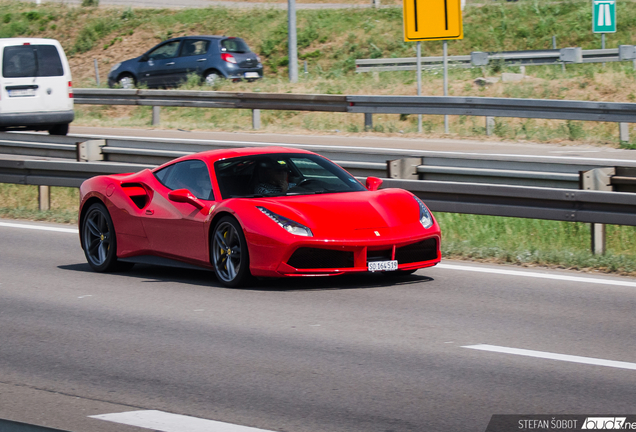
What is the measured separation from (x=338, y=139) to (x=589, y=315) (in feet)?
46.5

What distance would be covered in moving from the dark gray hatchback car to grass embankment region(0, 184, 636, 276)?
42.4ft

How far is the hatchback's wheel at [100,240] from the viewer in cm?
989

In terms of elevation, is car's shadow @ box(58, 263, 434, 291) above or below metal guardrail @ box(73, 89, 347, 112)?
below

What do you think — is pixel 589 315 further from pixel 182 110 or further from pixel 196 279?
pixel 182 110

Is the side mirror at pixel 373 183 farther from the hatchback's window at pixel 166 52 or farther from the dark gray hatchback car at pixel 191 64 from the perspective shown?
the hatchback's window at pixel 166 52

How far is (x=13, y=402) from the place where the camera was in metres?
5.57

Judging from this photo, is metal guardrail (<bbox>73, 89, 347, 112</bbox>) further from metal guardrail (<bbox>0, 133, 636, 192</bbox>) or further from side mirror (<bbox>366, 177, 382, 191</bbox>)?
side mirror (<bbox>366, 177, 382, 191</bbox>)

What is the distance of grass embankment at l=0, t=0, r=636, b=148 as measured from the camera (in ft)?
78.8

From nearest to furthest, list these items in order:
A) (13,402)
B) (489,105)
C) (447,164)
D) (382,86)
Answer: (13,402) → (447,164) → (489,105) → (382,86)

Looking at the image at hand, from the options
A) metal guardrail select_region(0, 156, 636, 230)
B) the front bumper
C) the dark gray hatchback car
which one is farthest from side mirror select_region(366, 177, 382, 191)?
the dark gray hatchback car

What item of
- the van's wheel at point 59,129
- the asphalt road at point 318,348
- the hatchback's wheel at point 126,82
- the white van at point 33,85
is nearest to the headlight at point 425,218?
the asphalt road at point 318,348

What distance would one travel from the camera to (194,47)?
28781mm

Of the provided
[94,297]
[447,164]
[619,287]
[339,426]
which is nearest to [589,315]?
[619,287]

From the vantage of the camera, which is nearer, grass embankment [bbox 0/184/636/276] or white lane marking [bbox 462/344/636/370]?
white lane marking [bbox 462/344/636/370]
